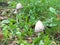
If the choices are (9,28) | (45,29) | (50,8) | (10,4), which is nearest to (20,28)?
(9,28)

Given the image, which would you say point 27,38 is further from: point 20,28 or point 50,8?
point 50,8

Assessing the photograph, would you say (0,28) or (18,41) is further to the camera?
(0,28)

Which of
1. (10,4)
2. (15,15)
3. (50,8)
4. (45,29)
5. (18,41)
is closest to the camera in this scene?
(18,41)

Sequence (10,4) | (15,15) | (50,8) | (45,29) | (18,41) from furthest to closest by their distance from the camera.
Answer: (10,4) < (15,15) < (50,8) < (45,29) < (18,41)

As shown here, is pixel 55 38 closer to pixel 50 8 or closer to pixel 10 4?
pixel 50 8

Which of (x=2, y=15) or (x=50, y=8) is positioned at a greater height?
(x=50, y=8)

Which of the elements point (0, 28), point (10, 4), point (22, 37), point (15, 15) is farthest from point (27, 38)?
point (10, 4)
